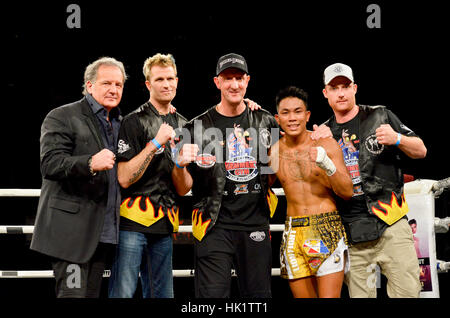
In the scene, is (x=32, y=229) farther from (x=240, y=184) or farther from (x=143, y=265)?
(x=240, y=184)

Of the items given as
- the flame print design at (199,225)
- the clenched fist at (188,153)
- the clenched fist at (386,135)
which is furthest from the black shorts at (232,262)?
the clenched fist at (386,135)

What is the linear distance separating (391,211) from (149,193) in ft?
3.91

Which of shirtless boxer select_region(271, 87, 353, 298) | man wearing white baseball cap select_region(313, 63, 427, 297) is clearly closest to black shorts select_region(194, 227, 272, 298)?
shirtless boxer select_region(271, 87, 353, 298)

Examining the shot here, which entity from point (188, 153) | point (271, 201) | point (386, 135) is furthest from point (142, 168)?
point (386, 135)

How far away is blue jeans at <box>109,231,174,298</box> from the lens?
229 centimetres

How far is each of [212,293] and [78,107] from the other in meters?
1.06

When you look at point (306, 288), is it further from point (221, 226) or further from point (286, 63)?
point (286, 63)

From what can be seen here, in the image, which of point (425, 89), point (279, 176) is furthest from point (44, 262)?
point (425, 89)

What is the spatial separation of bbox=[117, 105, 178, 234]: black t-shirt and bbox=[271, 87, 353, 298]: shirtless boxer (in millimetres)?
561

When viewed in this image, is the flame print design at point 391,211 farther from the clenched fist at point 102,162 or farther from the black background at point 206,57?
the black background at point 206,57

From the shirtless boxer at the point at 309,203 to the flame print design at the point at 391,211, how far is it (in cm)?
19

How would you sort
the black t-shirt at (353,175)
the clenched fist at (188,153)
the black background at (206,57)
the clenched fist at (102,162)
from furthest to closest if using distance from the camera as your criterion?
the black background at (206,57) < the black t-shirt at (353,175) < the clenched fist at (188,153) < the clenched fist at (102,162)

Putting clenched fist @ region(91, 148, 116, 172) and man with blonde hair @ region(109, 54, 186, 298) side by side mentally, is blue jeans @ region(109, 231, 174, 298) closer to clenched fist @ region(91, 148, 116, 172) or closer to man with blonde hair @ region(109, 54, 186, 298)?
man with blonde hair @ region(109, 54, 186, 298)

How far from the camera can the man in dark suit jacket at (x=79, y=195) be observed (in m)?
2.11
